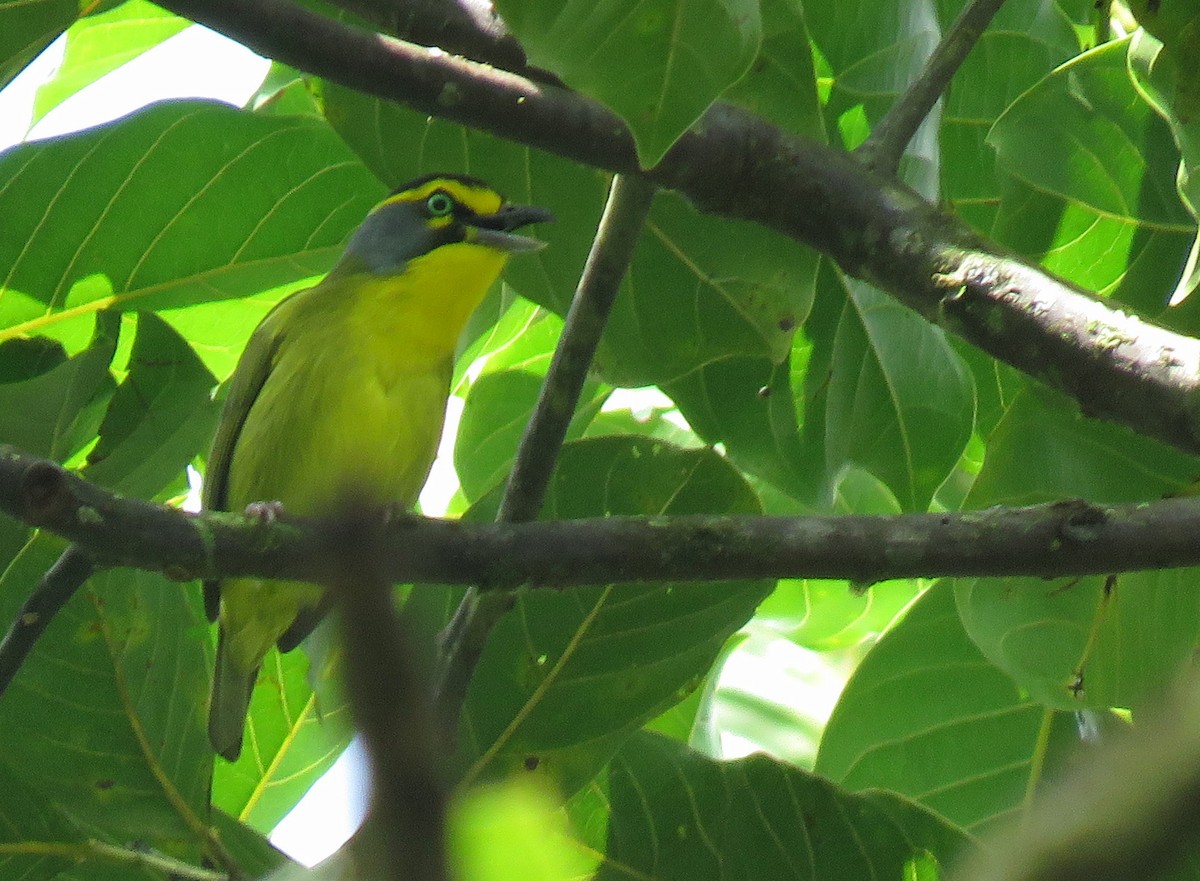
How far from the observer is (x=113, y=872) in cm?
312

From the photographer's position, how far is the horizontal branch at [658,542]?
189cm

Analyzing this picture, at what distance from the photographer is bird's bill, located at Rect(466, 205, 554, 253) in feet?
11.4

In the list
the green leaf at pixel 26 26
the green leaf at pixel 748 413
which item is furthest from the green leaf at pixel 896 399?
the green leaf at pixel 26 26

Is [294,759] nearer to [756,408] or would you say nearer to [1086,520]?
[756,408]

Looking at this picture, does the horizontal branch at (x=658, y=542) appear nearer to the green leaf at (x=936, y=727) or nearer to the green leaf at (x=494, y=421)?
the green leaf at (x=936, y=727)

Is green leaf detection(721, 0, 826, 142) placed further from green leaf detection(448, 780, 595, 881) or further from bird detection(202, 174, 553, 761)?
green leaf detection(448, 780, 595, 881)

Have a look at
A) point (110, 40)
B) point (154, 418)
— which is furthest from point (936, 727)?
point (110, 40)

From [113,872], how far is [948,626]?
211 centimetres

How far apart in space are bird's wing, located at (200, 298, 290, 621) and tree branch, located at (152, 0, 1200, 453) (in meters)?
1.82

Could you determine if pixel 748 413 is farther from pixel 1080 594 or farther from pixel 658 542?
pixel 658 542

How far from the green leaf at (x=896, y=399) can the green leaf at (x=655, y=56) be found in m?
1.48

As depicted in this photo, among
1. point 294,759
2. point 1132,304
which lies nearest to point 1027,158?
point 1132,304

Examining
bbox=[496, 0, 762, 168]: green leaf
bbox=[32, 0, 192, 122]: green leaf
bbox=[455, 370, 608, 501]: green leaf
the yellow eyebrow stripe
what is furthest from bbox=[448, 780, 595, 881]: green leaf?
bbox=[32, 0, 192, 122]: green leaf

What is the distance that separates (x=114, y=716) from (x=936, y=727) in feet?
6.82
